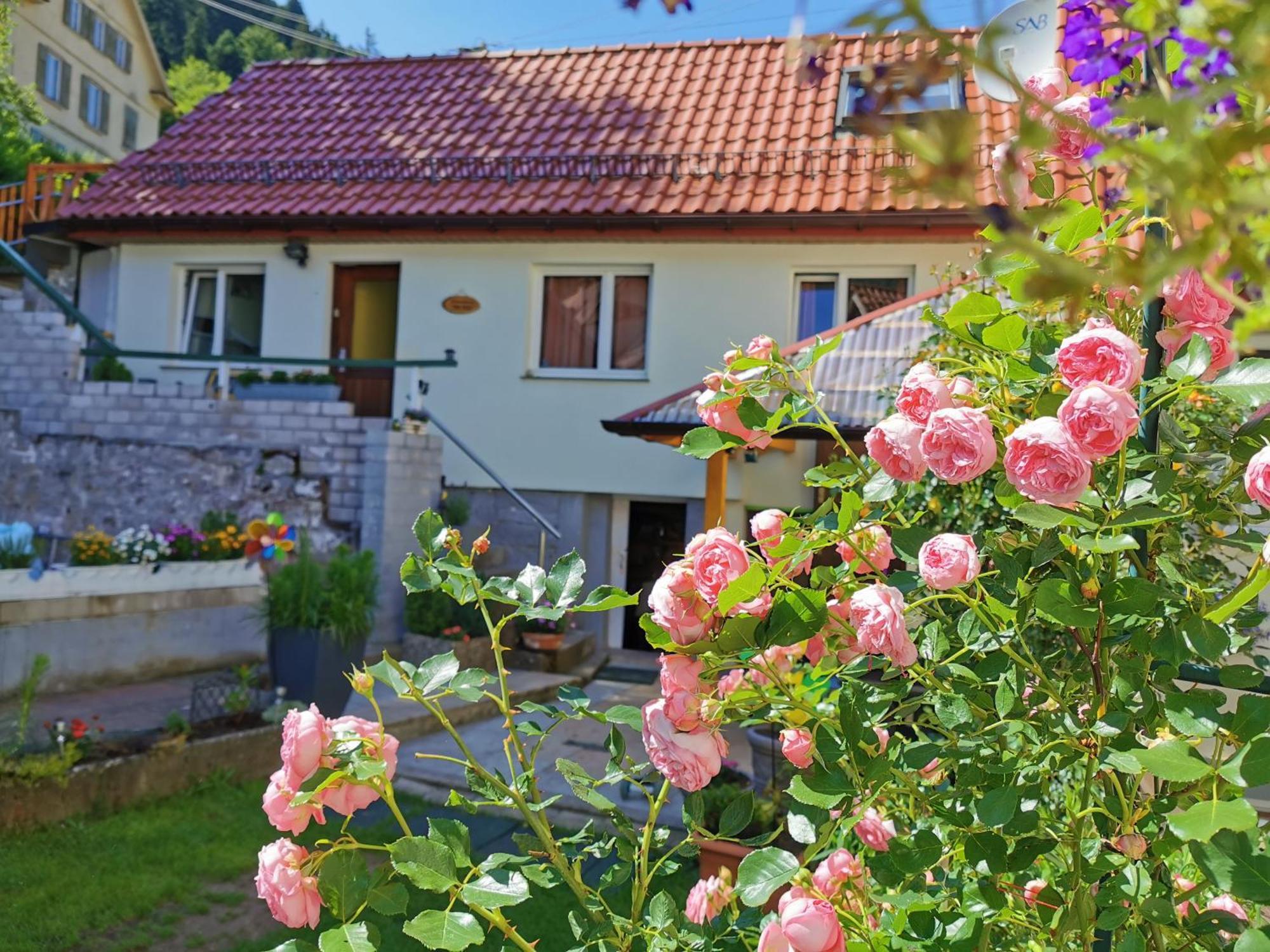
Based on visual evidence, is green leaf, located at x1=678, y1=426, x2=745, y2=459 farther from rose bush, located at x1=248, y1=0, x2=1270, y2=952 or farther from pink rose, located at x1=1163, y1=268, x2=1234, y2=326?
pink rose, located at x1=1163, y1=268, x2=1234, y2=326

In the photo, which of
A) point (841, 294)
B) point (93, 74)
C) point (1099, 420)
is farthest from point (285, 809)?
point (93, 74)

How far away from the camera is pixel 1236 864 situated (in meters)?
1.01

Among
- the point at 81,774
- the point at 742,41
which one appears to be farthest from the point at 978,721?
the point at 742,41

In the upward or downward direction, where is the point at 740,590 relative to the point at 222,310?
downward

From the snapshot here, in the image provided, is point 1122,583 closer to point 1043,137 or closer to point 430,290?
point 1043,137

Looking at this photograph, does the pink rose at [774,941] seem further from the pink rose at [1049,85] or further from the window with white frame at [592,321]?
the window with white frame at [592,321]

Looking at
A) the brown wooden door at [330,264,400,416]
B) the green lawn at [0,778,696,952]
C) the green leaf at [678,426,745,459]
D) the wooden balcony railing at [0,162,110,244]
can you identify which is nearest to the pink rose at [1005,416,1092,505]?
the green leaf at [678,426,745,459]

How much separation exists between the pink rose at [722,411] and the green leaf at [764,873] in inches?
23.8

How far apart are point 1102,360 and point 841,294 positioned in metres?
9.24

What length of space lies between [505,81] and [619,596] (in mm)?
13652

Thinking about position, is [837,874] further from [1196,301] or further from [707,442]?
[1196,301]

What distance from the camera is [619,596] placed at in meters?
1.40

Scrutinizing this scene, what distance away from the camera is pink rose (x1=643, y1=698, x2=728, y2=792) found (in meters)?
1.43

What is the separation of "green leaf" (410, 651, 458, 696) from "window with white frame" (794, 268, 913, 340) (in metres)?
8.95
